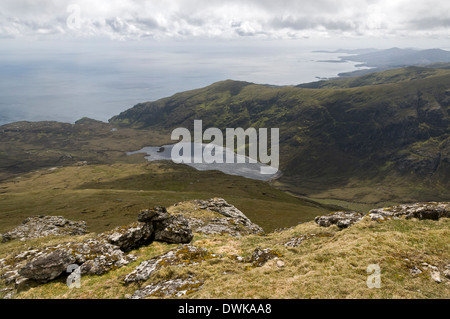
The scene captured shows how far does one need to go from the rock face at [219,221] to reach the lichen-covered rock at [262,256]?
1915 centimetres

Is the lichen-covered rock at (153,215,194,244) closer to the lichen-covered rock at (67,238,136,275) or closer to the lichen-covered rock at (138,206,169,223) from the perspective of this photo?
the lichen-covered rock at (138,206,169,223)

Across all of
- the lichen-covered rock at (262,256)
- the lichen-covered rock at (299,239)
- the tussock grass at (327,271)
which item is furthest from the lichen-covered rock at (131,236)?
the lichen-covered rock at (299,239)

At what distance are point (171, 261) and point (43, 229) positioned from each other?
143 feet

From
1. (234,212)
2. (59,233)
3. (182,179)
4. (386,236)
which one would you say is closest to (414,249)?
(386,236)

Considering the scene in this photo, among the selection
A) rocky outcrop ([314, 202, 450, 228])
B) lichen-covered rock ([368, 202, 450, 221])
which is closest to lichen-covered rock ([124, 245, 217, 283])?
rocky outcrop ([314, 202, 450, 228])

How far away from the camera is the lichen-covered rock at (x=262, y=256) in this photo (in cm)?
2088

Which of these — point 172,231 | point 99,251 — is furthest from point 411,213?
point 99,251

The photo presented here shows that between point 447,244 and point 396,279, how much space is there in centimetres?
841

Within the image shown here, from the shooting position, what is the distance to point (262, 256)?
71.1 feet

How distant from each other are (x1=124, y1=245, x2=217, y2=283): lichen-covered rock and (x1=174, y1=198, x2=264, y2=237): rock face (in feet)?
58.3
